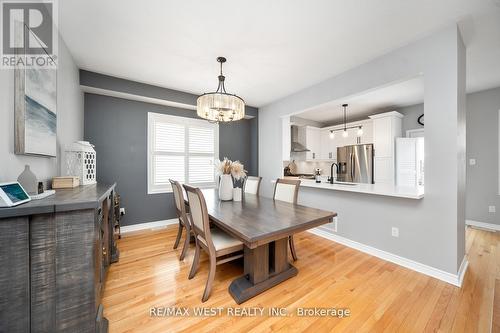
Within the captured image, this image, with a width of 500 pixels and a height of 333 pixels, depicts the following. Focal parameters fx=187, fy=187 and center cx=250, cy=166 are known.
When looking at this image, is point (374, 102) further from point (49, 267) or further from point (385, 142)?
point (49, 267)

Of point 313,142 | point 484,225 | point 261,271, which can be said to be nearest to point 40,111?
point 261,271

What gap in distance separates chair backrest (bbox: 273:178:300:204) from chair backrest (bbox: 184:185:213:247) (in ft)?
3.75

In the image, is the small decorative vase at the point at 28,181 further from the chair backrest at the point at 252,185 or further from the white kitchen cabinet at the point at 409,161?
the white kitchen cabinet at the point at 409,161

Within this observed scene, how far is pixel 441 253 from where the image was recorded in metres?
1.96

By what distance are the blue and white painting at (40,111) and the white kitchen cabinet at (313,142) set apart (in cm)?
508

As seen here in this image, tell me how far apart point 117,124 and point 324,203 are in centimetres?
382

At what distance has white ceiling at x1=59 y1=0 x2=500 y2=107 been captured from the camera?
166cm

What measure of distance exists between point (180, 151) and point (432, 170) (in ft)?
12.7

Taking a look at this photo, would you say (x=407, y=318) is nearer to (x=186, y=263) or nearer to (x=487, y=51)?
(x=186, y=263)

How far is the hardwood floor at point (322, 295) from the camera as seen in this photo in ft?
4.62

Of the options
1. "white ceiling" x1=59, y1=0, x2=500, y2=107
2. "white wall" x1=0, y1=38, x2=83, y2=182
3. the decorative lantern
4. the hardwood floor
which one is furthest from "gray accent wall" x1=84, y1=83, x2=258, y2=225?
the decorative lantern

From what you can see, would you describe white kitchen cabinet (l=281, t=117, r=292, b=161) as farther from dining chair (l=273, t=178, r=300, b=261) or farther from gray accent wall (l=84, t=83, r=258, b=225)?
gray accent wall (l=84, t=83, r=258, b=225)

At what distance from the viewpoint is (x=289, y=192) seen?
2.44m

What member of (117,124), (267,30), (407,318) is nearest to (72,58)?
(117,124)
